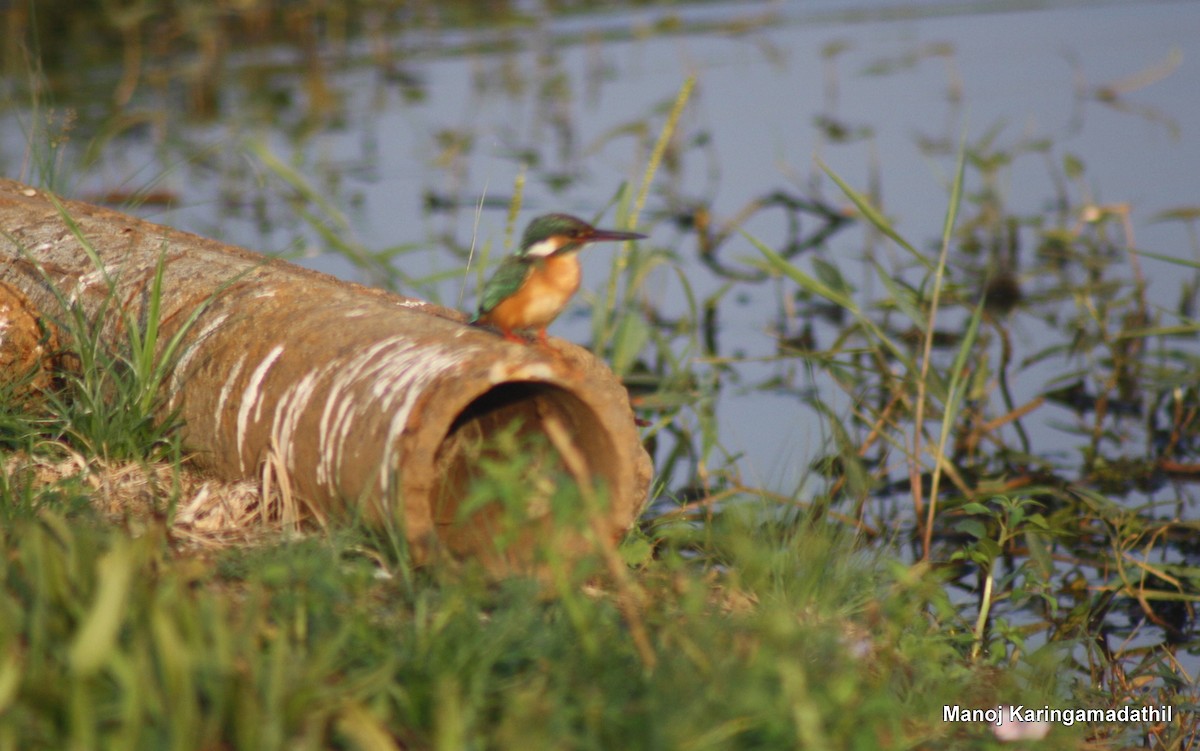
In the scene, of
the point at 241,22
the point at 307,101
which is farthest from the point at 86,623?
the point at 241,22

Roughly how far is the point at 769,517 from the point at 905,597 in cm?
45

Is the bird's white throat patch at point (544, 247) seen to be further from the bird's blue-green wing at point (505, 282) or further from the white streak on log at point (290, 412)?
the white streak on log at point (290, 412)

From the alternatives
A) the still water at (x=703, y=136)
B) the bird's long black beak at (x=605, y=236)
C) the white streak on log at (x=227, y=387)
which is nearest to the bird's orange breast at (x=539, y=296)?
the bird's long black beak at (x=605, y=236)

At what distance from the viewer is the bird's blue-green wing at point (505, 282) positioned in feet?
10.1

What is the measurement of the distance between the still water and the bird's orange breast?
1043mm

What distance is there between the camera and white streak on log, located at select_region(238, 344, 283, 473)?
320 cm

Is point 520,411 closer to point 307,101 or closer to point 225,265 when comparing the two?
point 225,265

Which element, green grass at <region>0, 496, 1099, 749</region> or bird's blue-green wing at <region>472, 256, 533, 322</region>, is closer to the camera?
green grass at <region>0, 496, 1099, 749</region>

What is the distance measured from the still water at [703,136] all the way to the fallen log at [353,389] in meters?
0.83

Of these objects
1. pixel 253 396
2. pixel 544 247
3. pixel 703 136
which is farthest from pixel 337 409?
pixel 703 136

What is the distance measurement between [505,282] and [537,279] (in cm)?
8

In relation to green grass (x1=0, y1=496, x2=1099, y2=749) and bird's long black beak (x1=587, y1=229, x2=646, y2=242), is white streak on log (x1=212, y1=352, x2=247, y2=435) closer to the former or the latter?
green grass (x1=0, y1=496, x2=1099, y2=749)

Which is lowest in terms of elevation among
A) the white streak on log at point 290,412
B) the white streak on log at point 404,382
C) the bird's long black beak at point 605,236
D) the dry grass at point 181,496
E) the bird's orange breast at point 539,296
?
the dry grass at point 181,496

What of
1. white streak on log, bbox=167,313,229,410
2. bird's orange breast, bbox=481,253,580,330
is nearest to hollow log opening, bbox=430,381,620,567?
bird's orange breast, bbox=481,253,580,330
